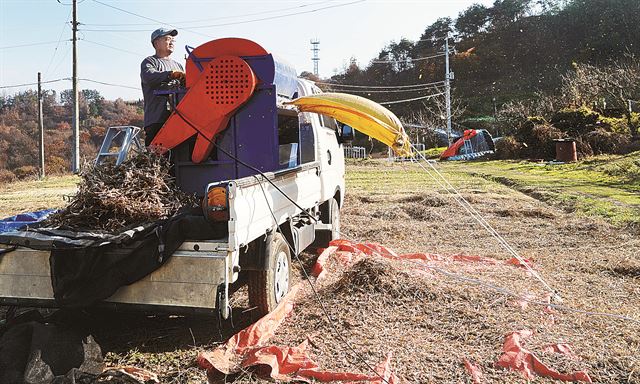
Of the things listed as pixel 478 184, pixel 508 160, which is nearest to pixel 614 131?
pixel 508 160

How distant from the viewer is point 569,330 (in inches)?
172

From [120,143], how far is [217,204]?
2318mm

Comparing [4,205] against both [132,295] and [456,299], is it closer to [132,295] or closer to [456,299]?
[132,295]

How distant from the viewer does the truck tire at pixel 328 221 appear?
7.41 metres

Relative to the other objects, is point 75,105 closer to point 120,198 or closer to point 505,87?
point 120,198

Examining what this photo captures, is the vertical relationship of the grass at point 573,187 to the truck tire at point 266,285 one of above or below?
above

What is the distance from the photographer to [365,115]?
6105mm

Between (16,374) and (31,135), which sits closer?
(16,374)

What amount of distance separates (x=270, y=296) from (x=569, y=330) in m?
2.55

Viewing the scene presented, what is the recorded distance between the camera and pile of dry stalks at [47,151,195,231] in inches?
174

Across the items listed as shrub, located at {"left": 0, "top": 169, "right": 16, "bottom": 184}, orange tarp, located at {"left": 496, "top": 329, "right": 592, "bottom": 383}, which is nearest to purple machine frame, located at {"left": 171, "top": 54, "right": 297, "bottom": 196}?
orange tarp, located at {"left": 496, "top": 329, "right": 592, "bottom": 383}

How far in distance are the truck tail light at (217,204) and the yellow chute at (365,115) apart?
8.57ft

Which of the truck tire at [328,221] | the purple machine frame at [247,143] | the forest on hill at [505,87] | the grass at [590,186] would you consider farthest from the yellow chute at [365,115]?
the forest on hill at [505,87]

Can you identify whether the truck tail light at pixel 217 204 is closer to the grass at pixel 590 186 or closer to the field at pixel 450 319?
the field at pixel 450 319
